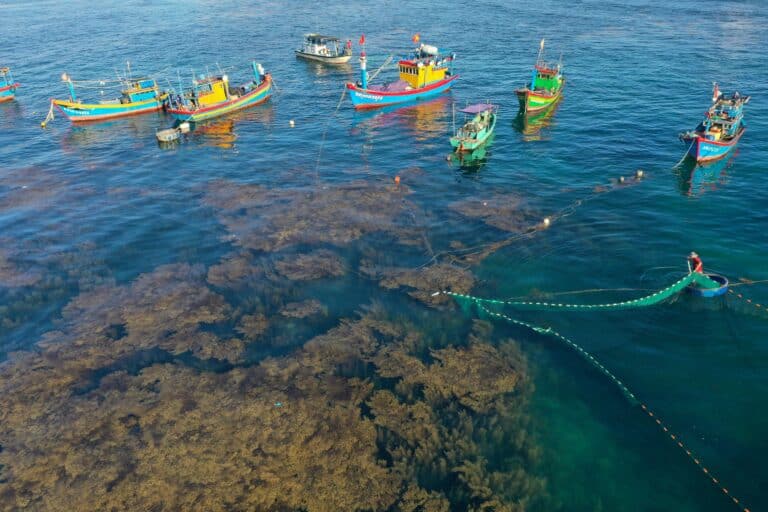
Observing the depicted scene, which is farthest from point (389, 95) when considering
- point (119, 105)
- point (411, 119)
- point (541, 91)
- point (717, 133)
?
point (717, 133)

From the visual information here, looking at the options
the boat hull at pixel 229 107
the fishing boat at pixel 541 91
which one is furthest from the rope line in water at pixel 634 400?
the boat hull at pixel 229 107

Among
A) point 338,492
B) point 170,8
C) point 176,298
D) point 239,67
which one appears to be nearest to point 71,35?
point 170,8

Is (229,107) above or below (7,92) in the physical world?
below

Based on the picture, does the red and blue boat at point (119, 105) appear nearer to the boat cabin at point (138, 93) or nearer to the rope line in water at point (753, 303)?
the boat cabin at point (138, 93)

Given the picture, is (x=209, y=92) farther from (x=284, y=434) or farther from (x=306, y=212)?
(x=284, y=434)

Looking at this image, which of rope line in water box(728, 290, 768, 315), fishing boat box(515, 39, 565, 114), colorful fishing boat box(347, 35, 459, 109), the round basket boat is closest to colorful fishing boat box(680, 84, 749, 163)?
fishing boat box(515, 39, 565, 114)

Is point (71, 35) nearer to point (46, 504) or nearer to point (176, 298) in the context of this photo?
point (176, 298)
